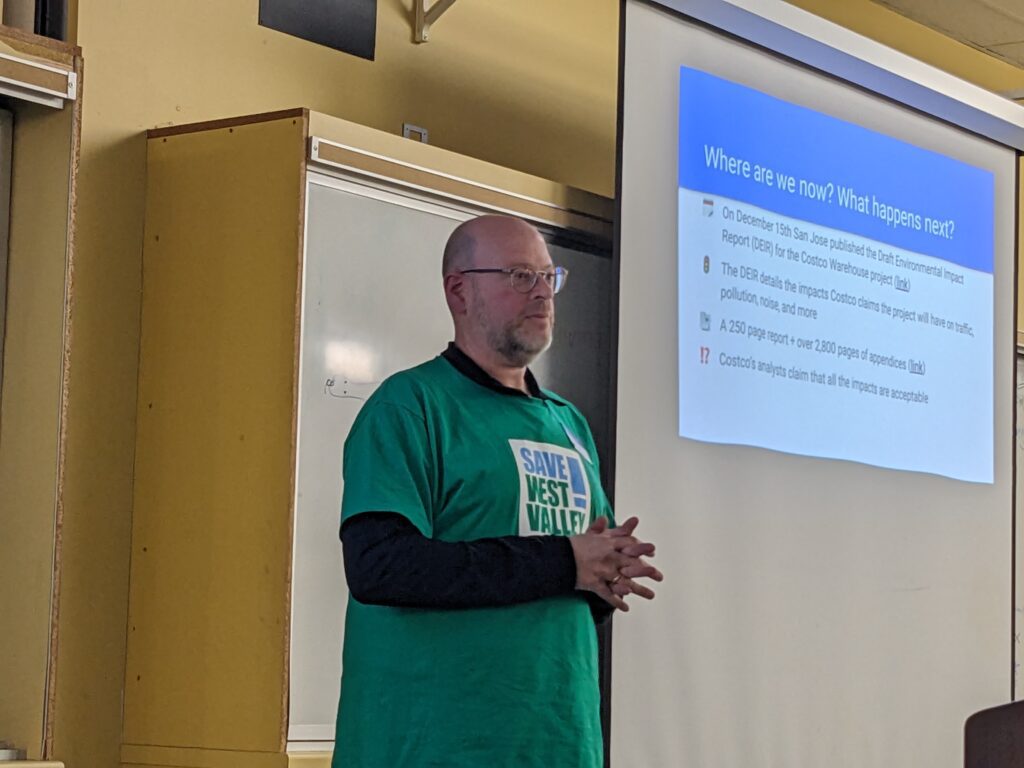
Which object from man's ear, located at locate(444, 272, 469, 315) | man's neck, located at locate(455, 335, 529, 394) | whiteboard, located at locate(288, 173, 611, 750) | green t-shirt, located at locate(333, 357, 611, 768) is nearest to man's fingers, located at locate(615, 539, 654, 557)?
green t-shirt, located at locate(333, 357, 611, 768)

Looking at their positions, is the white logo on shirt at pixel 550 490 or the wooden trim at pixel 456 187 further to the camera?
the wooden trim at pixel 456 187

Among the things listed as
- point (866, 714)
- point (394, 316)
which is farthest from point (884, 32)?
point (394, 316)

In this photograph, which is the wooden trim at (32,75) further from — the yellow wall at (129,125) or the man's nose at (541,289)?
the man's nose at (541,289)

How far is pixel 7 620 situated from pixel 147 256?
35.8 inches

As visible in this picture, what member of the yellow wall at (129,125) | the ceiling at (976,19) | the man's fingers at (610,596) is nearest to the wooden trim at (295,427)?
the yellow wall at (129,125)

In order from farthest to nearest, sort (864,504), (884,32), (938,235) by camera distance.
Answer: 1. (884,32)
2. (938,235)
3. (864,504)

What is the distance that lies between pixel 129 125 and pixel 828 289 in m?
1.86

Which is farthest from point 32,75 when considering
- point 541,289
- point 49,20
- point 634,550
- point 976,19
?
point 976,19

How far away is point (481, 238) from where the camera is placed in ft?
7.21

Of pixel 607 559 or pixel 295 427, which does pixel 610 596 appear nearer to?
pixel 607 559

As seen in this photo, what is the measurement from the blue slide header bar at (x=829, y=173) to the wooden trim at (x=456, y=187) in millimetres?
263

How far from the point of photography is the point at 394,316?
3.33m

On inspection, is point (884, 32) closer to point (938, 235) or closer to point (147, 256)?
point (938, 235)

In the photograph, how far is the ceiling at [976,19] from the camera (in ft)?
17.7
